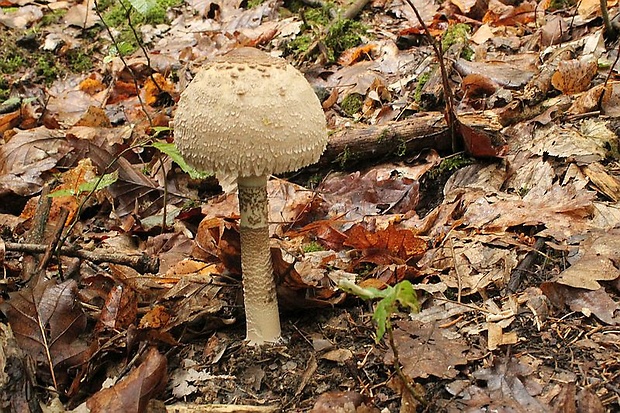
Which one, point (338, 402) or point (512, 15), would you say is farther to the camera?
point (512, 15)

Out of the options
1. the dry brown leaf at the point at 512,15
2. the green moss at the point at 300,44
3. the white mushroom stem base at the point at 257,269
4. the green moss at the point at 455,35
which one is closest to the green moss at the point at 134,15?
the green moss at the point at 300,44

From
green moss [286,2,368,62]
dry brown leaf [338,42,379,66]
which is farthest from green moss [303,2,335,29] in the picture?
dry brown leaf [338,42,379,66]

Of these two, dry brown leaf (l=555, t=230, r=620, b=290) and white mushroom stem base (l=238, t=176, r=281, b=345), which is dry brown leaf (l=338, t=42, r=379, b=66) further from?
white mushroom stem base (l=238, t=176, r=281, b=345)

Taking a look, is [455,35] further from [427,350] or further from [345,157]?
[427,350]

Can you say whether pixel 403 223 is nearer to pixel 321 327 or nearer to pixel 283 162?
pixel 321 327

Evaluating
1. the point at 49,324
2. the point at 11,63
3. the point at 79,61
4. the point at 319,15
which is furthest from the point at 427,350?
the point at 11,63

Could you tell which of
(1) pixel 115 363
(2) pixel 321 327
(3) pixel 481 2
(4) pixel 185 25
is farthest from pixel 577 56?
(4) pixel 185 25

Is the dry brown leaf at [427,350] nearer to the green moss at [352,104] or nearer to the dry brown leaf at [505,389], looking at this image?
the dry brown leaf at [505,389]
